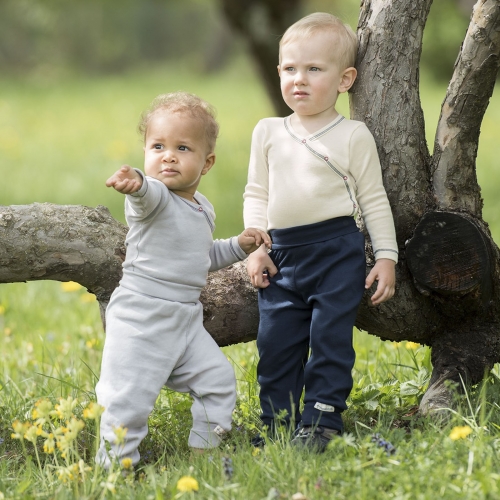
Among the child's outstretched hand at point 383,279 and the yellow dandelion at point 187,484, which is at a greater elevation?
the child's outstretched hand at point 383,279

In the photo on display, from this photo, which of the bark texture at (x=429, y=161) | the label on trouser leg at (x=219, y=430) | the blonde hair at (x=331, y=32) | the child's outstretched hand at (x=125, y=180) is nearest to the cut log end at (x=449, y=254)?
the bark texture at (x=429, y=161)

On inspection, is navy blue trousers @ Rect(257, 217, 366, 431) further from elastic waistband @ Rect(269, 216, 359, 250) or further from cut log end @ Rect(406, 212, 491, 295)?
cut log end @ Rect(406, 212, 491, 295)

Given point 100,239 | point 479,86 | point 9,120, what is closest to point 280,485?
point 100,239

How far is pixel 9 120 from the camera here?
14.5 metres

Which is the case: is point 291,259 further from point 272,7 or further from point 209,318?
point 272,7

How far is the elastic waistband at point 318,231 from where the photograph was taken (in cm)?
276

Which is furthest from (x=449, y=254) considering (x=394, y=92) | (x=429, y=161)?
(x=394, y=92)

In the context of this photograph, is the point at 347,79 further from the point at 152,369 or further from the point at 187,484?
the point at 187,484

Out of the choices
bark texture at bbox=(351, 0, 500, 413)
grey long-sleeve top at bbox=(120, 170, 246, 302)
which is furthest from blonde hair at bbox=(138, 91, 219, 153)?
bark texture at bbox=(351, 0, 500, 413)

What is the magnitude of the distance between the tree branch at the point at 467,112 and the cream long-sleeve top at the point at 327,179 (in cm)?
34

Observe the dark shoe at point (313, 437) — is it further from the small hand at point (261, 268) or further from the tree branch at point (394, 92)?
the tree branch at point (394, 92)

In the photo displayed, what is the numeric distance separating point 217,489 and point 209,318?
0.88m

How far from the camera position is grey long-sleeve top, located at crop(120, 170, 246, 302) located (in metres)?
2.66

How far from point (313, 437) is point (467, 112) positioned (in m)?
1.32
